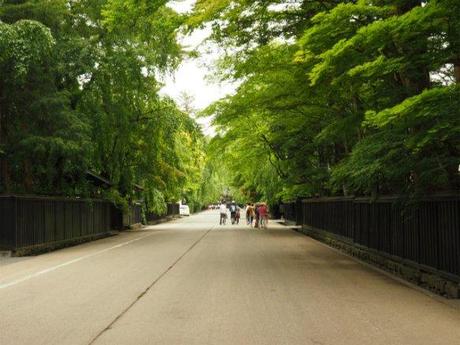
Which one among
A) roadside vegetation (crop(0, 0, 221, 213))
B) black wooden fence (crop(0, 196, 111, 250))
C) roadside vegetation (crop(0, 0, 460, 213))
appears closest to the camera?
roadside vegetation (crop(0, 0, 460, 213))

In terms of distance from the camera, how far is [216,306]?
884cm

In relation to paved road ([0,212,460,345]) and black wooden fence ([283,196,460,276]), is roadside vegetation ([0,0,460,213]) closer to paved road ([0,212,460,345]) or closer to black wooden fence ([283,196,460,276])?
black wooden fence ([283,196,460,276])

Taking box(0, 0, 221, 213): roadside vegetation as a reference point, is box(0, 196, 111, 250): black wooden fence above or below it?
below

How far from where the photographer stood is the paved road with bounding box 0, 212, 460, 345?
688 centimetres

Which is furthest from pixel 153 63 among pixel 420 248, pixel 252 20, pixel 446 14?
pixel 446 14

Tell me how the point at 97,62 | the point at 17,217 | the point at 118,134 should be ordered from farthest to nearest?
the point at 118,134, the point at 97,62, the point at 17,217

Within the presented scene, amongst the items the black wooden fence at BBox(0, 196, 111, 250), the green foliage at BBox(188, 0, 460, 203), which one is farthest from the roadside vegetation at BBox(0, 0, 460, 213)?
the black wooden fence at BBox(0, 196, 111, 250)

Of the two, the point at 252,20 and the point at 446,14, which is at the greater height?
the point at 252,20

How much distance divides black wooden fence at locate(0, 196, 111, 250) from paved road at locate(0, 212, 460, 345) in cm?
388

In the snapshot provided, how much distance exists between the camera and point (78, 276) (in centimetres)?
1295

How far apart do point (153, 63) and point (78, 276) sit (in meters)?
17.1

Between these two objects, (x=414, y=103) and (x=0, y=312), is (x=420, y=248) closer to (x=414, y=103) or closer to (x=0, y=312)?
(x=414, y=103)

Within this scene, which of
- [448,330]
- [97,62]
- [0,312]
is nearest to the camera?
[448,330]

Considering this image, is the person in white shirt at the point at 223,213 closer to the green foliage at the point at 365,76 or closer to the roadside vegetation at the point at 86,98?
the roadside vegetation at the point at 86,98
